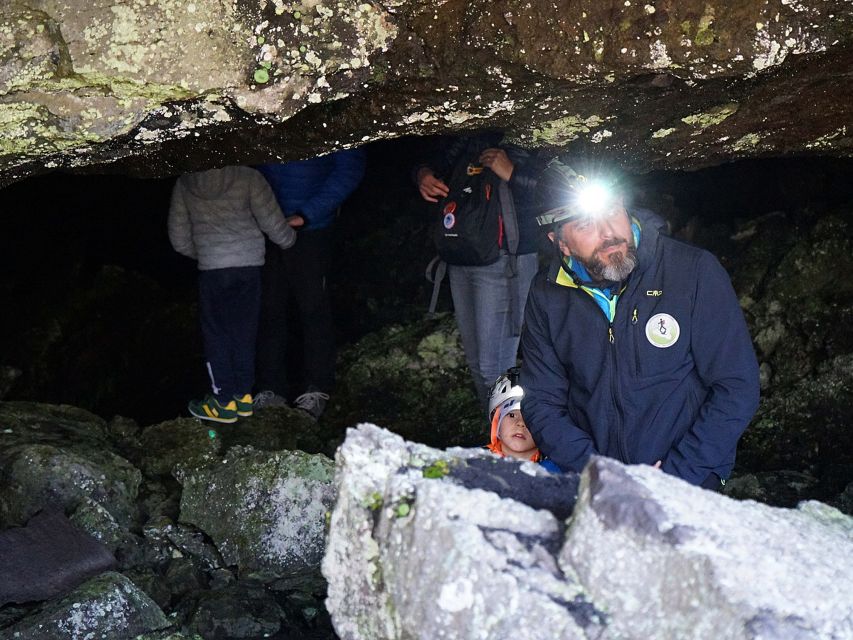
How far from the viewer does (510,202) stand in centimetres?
535

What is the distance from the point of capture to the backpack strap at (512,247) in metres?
5.33

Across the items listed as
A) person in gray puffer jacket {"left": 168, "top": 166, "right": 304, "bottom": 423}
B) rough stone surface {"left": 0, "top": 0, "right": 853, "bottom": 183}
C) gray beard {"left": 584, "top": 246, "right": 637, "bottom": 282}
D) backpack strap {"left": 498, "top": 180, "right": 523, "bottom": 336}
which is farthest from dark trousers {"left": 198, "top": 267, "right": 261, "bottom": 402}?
gray beard {"left": 584, "top": 246, "right": 637, "bottom": 282}

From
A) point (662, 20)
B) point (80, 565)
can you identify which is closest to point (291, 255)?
point (80, 565)

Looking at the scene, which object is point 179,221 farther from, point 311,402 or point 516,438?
point 516,438

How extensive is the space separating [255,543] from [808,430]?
11.7 ft

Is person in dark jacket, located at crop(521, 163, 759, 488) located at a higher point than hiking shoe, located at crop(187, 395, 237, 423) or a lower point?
higher

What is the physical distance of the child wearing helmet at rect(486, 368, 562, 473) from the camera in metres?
4.66

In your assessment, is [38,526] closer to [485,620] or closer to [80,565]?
[80,565]

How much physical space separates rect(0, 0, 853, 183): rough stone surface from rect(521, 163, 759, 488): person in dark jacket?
63 centimetres

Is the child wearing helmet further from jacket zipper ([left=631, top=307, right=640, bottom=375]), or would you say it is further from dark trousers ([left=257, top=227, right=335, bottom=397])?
dark trousers ([left=257, top=227, right=335, bottom=397])

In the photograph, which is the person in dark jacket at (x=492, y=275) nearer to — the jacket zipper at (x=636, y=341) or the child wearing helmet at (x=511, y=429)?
the child wearing helmet at (x=511, y=429)

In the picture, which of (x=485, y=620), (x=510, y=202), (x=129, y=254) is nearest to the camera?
(x=485, y=620)

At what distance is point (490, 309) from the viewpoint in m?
5.57

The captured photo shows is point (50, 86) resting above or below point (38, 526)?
above
